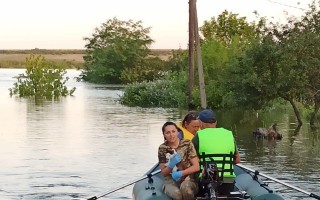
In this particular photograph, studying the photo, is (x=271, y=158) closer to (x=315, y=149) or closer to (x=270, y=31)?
(x=315, y=149)

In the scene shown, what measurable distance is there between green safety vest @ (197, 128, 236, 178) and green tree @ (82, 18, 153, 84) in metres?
105

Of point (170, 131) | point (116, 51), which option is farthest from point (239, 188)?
point (116, 51)

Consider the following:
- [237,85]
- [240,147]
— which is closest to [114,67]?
[237,85]

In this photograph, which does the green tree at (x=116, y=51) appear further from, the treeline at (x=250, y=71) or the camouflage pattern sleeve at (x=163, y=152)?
the camouflage pattern sleeve at (x=163, y=152)

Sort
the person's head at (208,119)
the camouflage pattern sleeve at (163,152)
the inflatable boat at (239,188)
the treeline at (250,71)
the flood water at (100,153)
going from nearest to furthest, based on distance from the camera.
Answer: the person's head at (208,119), the camouflage pattern sleeve at (163,152), the inflatable boat at (239,188), the flood water at (100,153), the treeline at (250,71)

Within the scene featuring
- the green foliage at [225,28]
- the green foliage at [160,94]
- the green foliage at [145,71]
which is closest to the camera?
the green foliage at [160,94]

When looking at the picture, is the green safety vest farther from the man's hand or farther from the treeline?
the treeline

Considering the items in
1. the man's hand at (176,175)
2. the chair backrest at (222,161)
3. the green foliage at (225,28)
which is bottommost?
the man's hand at (176,175)

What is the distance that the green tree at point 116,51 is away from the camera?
A: 124 metres

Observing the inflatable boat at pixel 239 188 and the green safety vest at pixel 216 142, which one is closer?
the green safety vest at pixel 216 142

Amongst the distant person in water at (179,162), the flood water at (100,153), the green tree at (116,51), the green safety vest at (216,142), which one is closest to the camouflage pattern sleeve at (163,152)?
the distant person in water at (179,162)

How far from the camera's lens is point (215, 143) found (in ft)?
37.5

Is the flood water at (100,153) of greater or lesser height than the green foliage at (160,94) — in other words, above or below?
below

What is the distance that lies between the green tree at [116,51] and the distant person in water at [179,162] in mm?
104657
